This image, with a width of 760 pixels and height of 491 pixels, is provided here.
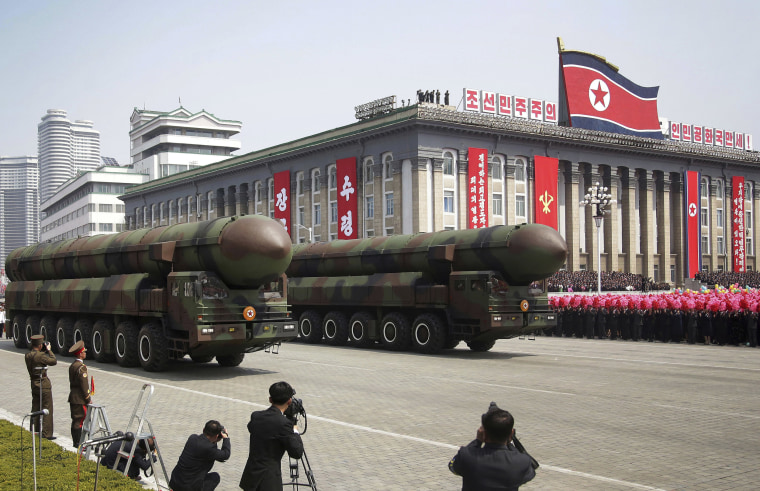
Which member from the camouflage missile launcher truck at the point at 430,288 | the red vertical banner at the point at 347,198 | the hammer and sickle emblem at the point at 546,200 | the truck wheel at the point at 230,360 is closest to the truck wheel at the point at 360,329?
the camouflage missile launcher truck at the point at 430,288

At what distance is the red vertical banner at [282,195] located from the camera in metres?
68.9

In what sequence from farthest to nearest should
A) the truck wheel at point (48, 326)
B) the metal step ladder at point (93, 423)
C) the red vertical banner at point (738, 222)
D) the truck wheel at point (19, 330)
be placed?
the red vertical banner at point (738, 222), the truck wheel at point (19, 330), the truck wheel at point (48, 326), the metal step ladder at point (93, 423)

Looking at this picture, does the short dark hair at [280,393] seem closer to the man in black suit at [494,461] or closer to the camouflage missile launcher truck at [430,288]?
the man in black suit at [494,461]

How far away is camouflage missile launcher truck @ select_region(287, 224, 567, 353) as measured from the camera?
21562mm

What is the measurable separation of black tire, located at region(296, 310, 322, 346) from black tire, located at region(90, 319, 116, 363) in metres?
8.07

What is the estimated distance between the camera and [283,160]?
2751 inches

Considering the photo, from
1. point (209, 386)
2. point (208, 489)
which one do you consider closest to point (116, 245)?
point (209, 386)

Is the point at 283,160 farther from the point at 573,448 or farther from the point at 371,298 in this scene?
the point at 573,448

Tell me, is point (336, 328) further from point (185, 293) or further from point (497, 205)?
point (497, 205)

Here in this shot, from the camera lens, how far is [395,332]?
24.4 m

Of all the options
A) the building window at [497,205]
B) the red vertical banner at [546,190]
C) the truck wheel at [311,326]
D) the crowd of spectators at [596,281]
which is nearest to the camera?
the truck wheel at [311,326]

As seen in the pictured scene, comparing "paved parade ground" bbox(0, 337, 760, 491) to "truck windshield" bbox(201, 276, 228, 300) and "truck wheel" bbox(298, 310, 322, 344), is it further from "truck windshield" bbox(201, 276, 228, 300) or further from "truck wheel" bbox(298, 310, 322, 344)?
"truck wheel" bbox(298, 310, 322, 344)

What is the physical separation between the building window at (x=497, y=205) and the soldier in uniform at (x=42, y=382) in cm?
5232

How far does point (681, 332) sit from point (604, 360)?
8.00m
